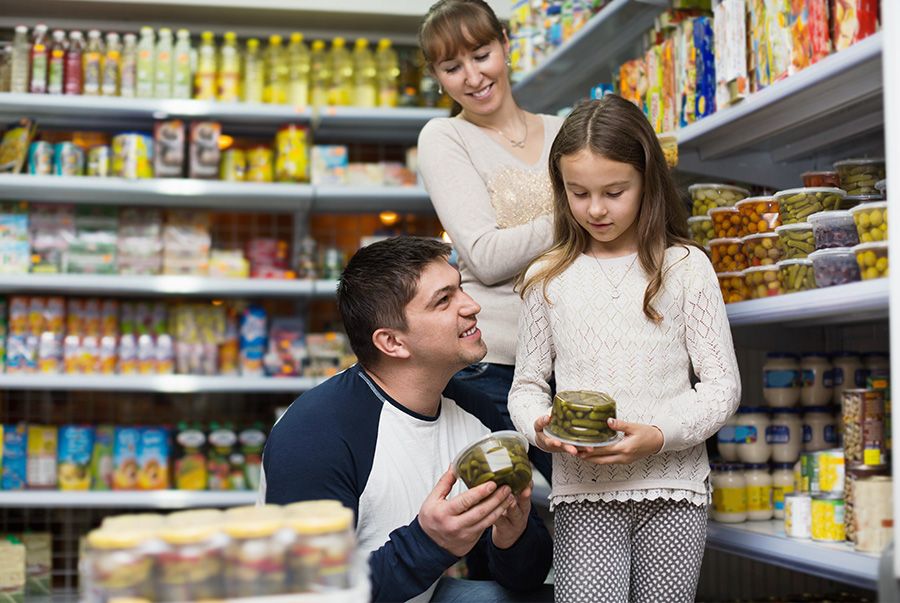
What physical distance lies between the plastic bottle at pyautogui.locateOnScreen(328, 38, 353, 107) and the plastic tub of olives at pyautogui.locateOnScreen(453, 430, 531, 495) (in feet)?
8.70

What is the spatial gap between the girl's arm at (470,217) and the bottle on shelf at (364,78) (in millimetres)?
1777

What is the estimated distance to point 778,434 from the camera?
79.4 inches

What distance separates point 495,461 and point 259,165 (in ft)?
8.56

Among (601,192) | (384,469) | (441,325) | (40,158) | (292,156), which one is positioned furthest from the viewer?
(292,156)

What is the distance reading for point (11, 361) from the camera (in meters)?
3.53

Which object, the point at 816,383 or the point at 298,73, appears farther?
the point at 298,73

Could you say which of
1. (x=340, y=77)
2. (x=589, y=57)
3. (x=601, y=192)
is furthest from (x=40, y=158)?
(x=601, y=192)

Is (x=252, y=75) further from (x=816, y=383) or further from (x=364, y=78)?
(x=816, y=383)

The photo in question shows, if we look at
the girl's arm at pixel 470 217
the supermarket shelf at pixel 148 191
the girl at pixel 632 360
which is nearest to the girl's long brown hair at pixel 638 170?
the girl at pixel 632 360

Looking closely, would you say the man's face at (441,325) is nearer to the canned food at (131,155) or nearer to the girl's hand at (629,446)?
the girl's hand at (629,446)

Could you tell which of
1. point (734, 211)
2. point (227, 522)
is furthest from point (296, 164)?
point (227, 522)

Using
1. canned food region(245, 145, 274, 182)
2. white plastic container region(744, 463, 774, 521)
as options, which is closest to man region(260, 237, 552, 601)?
white plastic container region(744, 463, 774, 521)

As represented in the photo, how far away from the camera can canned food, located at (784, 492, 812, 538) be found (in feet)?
5.80

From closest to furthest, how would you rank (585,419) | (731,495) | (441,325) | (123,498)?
1. (585,419)
2. (441,325)
3. (731,495)
4. (123,498)
